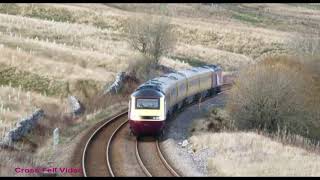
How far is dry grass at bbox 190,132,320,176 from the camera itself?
74.9 ft

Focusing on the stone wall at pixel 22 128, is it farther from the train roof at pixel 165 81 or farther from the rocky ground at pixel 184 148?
the rocky ground at pixel 184 148

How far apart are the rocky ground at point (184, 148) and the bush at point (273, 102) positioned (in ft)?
10.5

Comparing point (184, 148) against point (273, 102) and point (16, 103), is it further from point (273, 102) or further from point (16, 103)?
point (16, 103)

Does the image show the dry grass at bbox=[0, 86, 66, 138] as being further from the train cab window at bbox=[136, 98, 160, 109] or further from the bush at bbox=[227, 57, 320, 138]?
the bush at bbox=[227, 57, 320, 138]

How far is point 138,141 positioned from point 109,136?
1.84 meters

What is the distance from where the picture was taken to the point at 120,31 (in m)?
87.1

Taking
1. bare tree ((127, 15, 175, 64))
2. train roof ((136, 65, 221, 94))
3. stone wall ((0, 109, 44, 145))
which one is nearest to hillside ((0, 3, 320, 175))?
stone wall ((0, 109, 44, 145))

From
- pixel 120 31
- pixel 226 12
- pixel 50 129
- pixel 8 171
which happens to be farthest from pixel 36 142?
pixel 226 12

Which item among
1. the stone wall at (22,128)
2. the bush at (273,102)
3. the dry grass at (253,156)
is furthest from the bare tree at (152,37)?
the dry grass at (253,156)

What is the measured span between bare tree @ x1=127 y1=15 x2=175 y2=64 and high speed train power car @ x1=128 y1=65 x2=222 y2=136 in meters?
14.5

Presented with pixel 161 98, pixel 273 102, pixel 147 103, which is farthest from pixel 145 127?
pixel 273 102

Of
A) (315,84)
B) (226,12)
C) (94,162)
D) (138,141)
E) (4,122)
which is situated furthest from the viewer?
(226,12)

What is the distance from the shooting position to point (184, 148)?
1118 inches

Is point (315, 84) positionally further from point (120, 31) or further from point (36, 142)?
point (120, 31)
